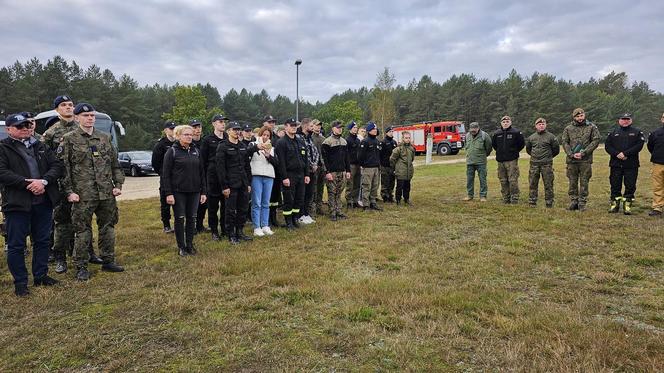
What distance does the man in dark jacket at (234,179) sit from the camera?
5.87 metres

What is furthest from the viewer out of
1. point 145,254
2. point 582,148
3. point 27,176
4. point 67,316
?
point 582,148

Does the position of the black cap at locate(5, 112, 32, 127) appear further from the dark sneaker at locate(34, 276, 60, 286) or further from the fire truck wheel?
the fire truck wheel

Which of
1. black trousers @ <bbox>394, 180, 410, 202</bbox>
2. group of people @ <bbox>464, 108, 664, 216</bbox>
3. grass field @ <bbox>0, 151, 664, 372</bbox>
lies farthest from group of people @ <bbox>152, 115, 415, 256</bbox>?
group of people @ <bbox>464, 108, 664, 216</bbox>

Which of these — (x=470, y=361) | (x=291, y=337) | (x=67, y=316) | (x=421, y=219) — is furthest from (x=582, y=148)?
(x=67, y=316)

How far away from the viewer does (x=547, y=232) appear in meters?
6.13

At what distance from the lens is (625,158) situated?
7543 millimetres

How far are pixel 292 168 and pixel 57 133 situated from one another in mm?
3281

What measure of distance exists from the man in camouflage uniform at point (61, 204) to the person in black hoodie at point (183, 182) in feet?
3.65

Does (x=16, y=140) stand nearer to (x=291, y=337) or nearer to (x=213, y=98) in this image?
(x=291, y=337)

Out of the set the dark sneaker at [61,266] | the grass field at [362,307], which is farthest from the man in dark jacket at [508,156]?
the dark sneaker at [61,266]

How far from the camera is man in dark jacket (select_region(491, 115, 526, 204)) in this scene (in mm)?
8805

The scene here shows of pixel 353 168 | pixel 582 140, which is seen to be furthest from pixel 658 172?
pixel 353 168

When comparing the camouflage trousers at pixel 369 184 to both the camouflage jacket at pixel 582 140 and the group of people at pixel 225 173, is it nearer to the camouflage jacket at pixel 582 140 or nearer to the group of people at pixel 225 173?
the group of people at pixel 225 173

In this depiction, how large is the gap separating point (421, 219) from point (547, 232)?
2.06 metres
